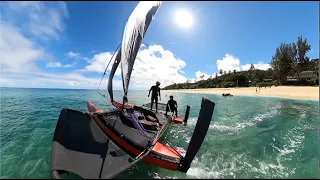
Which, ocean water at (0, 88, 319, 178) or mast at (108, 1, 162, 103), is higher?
mast at (108, 1, 162, 103)

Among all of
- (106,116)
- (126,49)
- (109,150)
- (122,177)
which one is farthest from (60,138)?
(126,49)

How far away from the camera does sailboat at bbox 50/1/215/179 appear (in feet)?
20.1

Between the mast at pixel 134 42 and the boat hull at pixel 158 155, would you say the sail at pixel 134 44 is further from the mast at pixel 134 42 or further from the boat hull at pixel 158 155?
the boat hull at pixel 158 155

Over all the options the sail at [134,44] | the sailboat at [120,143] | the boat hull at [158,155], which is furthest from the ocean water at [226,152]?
the sail at [134,44]

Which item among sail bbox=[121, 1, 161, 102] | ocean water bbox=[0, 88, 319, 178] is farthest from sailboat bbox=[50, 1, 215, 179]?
ocean water bbox=[0, 88, 319, 178]

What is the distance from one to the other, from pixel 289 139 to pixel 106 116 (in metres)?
12.8

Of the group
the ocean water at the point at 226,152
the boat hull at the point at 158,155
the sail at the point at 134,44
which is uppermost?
the sail at the point at 134,44

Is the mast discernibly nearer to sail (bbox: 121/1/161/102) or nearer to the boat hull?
sail (bbox: 121/1/161/102)

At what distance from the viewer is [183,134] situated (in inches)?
519

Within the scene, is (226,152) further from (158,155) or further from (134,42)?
(134,42)

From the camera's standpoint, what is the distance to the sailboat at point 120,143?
612 centimetres

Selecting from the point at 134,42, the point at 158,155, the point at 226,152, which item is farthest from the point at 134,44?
the point at 226,152

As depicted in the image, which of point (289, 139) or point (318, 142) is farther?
point (289, 139)

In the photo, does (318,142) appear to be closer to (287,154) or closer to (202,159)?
(287,154)
